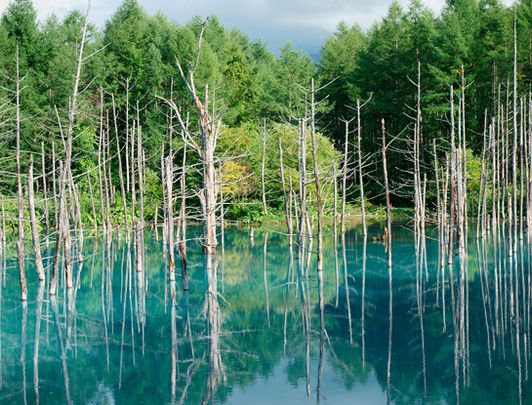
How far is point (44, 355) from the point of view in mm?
11883

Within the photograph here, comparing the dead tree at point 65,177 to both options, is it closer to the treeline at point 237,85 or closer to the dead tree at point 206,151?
Result: the dead tree at point 206,151

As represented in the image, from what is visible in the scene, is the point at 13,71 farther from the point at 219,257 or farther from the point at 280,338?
the point at 280,338

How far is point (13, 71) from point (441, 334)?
29.4 m

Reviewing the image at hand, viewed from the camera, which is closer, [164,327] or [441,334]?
[441,334]

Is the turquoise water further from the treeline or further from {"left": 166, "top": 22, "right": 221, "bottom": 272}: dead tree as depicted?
the treeline

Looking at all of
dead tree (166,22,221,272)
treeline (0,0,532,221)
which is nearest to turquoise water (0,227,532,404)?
dead tree (166,22,221,272)

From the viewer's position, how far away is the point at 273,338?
12.6 metres

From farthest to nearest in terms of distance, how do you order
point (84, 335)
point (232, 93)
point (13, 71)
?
point (232, 93)
point (13, 71)
point (84, 335)

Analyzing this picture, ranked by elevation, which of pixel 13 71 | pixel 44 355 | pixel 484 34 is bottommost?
pixel 44 355

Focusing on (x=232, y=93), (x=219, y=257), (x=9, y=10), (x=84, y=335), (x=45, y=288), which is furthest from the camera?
(x=232, y=93)

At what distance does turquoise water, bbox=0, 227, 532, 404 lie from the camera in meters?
9.82

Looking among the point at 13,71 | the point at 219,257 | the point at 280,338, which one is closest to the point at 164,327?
the point at 280,338

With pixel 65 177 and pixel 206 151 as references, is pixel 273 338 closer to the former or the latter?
pixel 65 177

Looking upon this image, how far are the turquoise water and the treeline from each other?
584 inches
